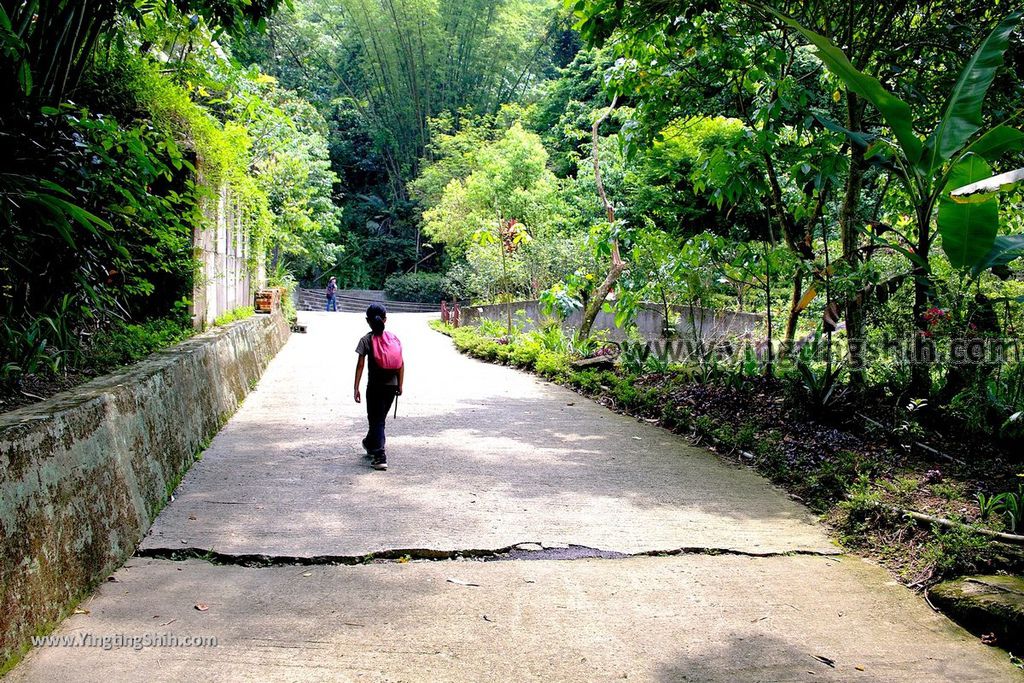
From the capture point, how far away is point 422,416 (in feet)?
26.9

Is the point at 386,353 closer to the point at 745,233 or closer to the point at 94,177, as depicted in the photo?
the point at 94,177

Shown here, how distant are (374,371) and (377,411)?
1.08 feet

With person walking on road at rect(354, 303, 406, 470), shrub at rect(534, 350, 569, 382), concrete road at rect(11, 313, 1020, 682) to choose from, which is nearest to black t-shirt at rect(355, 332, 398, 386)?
person walking on road at rect(354, 303, 406, 470)

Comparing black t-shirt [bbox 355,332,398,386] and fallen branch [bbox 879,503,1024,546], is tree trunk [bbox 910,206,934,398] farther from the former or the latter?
black t-shirt [bbox 355,332,398,386]

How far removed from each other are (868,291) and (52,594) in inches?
246

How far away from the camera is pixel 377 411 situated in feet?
19.8

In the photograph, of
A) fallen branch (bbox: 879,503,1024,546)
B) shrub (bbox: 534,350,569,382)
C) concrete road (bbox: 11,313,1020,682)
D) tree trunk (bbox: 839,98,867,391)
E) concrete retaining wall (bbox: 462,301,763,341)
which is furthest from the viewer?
shrub (bbox: 534,350,569,382)

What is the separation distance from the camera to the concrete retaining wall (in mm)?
10461

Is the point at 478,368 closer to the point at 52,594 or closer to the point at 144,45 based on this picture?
the point at 144,45

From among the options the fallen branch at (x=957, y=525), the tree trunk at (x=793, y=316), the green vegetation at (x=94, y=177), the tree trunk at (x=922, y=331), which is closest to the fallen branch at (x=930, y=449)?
the tree trunk at (x=922, y=331)

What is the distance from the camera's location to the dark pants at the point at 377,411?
6.02 metres

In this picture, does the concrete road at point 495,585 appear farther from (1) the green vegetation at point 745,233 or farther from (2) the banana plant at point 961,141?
(2) the banana plant at point 961,141

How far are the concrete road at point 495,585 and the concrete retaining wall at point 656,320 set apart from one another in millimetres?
4371

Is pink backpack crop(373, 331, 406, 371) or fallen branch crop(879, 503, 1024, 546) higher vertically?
pink backpack crop(373, 331, 406, 371)
